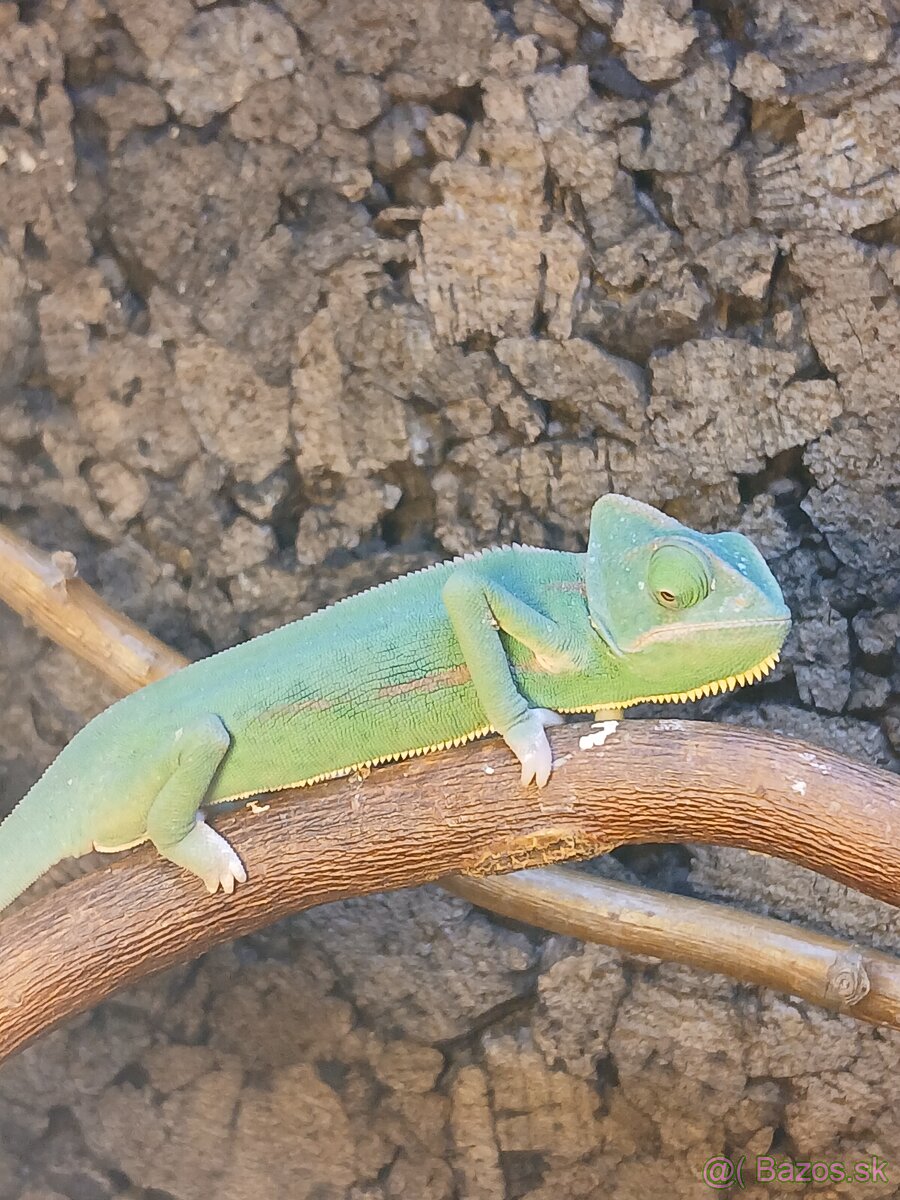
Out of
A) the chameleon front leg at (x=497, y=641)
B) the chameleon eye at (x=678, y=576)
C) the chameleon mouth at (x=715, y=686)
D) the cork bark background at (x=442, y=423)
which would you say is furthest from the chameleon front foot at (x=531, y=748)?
the cork bark background at (x=442, y=423)

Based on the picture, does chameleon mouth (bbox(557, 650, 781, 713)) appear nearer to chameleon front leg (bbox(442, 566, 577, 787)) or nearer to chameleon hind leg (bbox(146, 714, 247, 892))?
chameleon front leg (bbox(442, 566, 577, 787))

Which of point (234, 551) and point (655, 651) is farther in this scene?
point (234, 551)

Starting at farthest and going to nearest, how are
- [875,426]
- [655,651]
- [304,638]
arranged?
[875,426] < [304,638] < [655,651]

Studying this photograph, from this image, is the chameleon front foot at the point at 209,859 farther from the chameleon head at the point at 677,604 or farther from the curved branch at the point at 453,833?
the chameleon head at the point at 677,604

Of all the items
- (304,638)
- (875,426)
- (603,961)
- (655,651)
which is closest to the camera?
(655,651)

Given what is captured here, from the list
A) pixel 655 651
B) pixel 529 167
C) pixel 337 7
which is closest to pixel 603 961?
pixel 655 651

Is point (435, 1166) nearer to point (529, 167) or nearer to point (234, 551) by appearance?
point (234, 551)

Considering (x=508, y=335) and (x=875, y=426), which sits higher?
(x=508, y=335)
